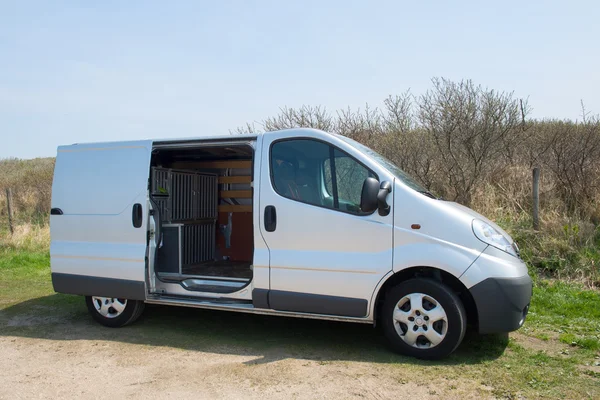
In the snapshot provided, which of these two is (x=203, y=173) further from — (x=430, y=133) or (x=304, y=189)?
(x=430, y=133)

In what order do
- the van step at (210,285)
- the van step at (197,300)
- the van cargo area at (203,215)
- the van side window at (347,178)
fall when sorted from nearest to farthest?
the van side window at (347,178)
the van step at (197,300)
the van step at (210,285)
the van cargo area at (203,215)

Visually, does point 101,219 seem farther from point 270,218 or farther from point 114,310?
point 270,218

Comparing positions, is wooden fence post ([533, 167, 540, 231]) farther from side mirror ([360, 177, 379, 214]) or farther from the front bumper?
side mirror ([360, 177, 379, 214])

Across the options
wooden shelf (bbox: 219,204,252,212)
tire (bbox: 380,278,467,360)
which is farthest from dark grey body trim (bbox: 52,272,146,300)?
tire (bbox: 380,278,467,360)

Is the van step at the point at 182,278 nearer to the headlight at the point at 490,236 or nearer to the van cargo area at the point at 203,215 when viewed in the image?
the van cargo area at the point at 203,215

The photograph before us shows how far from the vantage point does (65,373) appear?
480cm

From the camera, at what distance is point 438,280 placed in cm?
492

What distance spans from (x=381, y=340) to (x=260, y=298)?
4.69 ft

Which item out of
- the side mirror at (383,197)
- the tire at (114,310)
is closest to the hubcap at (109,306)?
the tire at (114,310)

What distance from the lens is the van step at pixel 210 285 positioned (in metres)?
5.80

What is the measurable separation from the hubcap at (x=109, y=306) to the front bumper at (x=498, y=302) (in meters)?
4.19

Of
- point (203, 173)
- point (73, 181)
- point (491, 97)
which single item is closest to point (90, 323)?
point (73, 181)

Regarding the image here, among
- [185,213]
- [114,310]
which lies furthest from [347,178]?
[114,310]

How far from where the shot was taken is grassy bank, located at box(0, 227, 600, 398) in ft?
14.3
